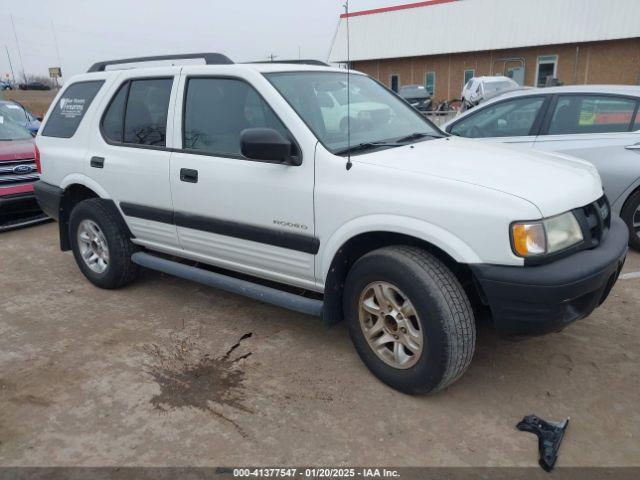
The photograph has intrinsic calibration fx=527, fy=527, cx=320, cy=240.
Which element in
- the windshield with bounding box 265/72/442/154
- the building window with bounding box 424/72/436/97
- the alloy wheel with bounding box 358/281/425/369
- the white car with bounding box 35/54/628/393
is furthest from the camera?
the building window with bounding box 424/72/436/97

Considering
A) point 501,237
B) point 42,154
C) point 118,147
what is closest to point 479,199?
point 501,237

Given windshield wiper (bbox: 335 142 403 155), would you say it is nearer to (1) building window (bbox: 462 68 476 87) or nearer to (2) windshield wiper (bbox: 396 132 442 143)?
(2) windshield wiper (bbox: 396 132 442 143)

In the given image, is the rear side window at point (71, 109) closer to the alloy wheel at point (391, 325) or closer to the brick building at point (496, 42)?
the alloy wheel at point (391, 325)

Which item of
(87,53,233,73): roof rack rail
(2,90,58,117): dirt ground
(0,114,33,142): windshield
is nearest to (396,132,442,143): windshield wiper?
(87,53,233,73): roof rack rail

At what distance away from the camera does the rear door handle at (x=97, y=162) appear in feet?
14.1

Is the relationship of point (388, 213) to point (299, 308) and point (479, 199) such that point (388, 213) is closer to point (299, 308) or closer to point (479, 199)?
point (479, 199)

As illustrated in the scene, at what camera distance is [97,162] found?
4.31m

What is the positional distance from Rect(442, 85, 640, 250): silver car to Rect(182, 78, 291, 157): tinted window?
3.32 meters

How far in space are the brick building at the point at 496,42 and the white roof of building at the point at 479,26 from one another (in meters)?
0.05

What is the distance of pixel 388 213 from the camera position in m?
2.79

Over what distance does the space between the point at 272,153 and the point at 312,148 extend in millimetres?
240

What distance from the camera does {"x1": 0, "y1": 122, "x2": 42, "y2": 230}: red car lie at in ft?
21.6

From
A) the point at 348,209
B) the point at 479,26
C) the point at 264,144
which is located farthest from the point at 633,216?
the point at 479,26

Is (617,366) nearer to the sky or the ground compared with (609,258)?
nearer to the ground
